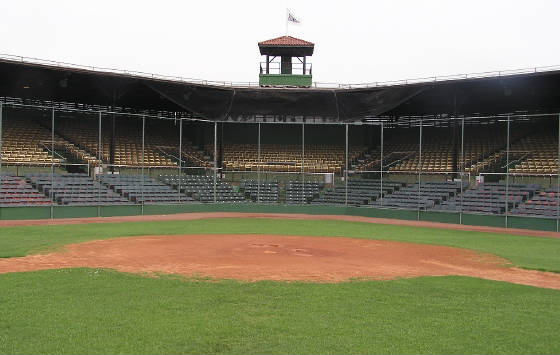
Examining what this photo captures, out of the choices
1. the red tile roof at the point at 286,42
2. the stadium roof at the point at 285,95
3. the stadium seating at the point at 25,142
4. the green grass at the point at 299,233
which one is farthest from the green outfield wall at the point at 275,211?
the red tile roof at the point at 286,42

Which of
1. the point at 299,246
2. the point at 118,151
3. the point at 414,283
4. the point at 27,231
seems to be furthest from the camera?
the point at 118,151

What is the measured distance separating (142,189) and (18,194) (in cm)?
808

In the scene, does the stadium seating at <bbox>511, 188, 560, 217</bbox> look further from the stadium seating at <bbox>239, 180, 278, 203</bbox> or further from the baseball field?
the stadium seating at <bbox>239, 180, 278, 203</bbox>

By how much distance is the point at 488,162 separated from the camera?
38031 millimetres

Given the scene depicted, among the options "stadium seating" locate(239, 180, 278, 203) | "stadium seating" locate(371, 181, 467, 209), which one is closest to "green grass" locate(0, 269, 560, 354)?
"stadium seating" locate(371, 181, 467, 209)

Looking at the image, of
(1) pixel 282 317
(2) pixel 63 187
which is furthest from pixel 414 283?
(2) pixel 63 187

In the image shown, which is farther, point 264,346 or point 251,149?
point 251,149

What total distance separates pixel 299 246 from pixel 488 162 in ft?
83.6

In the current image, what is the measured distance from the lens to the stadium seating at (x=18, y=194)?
28802mm

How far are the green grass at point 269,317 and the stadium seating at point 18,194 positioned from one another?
63.9ft

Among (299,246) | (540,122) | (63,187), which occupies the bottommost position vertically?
(299,246)

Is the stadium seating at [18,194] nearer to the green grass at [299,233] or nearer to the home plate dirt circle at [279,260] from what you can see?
the green grass at [299,233]

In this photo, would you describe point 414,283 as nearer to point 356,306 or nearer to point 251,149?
point 356,306

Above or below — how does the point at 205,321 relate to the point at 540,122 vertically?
below
